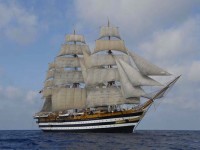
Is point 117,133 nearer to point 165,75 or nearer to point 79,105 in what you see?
point 165,75

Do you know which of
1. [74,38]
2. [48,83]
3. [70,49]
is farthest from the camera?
[48,83]

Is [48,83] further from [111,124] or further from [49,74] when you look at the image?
[111,124]

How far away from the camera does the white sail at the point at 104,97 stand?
70.6 metres

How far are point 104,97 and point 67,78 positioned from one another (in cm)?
1469

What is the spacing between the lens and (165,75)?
200 ft

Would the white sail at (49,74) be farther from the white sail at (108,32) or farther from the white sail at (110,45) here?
the white sail at (108,32)

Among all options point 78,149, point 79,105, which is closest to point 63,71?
point 79,105

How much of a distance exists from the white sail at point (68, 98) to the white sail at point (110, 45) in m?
11.0

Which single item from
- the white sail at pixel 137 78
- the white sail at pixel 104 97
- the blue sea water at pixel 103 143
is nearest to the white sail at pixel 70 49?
the white sail at pixel 104 97

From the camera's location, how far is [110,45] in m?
74.8

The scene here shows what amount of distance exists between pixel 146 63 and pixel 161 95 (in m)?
7.28

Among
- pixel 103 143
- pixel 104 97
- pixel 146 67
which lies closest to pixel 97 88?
pixel 104 97

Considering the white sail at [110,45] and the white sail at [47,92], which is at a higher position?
the white sail at [110,45]

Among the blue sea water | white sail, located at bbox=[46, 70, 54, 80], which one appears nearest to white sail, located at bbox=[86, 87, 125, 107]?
the blue sea water
